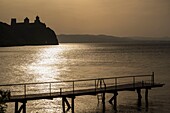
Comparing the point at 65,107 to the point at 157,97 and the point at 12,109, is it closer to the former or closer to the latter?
the point at 12,109

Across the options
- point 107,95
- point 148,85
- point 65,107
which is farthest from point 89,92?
point 107,95

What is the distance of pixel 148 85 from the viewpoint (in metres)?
39.8

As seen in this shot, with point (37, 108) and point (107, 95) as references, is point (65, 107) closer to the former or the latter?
point (37, 108)

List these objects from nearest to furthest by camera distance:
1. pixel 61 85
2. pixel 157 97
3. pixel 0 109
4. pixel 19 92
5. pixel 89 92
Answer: pixel 0 109, pixel 89 92, pixel 157 97, pixel 19 92, pixel 61 85

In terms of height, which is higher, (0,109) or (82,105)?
(0,109)

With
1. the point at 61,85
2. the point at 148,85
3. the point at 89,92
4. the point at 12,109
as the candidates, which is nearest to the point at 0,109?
the point at 89,92

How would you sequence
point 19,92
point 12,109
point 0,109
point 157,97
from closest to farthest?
1. point 0,109
2. point 12,109
3. point 157,97
4. point 19,92

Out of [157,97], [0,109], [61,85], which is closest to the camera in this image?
[0,109]

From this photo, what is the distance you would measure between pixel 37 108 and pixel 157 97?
51.1 ft

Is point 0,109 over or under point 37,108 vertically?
over

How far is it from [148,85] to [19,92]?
1799 centimetres

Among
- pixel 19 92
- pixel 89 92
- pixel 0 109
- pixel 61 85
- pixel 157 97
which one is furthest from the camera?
pixel 61 85

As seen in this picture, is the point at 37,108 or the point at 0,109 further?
the point at 37,108

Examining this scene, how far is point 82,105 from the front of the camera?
40.5 m
